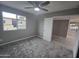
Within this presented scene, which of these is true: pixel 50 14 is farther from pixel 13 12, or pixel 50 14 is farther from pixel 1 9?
pixel 1 9

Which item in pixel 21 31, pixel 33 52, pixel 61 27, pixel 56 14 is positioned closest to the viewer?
pixel 33 52

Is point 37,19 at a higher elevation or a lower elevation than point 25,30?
higher

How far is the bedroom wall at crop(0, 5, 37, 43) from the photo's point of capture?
359cm

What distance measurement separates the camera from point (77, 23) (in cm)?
827

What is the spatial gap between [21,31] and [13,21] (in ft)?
3.48

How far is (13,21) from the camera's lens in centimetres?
405

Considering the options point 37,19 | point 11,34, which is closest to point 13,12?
point 11,34

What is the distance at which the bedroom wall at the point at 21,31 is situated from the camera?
11.8 feet

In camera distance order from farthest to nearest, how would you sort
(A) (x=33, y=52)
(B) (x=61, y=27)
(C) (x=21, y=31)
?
(B) (x=61, y=27) < (C) (x=21, y=31) < (A) (x=33, y=52)

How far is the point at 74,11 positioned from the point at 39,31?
11.8 ft

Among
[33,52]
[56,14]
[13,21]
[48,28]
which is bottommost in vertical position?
[33,52]

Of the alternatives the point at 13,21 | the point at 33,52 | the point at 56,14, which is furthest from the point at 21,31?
the point at 56,14

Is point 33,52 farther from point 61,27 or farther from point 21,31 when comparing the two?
point 61,27

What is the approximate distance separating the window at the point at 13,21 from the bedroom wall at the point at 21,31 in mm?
263
